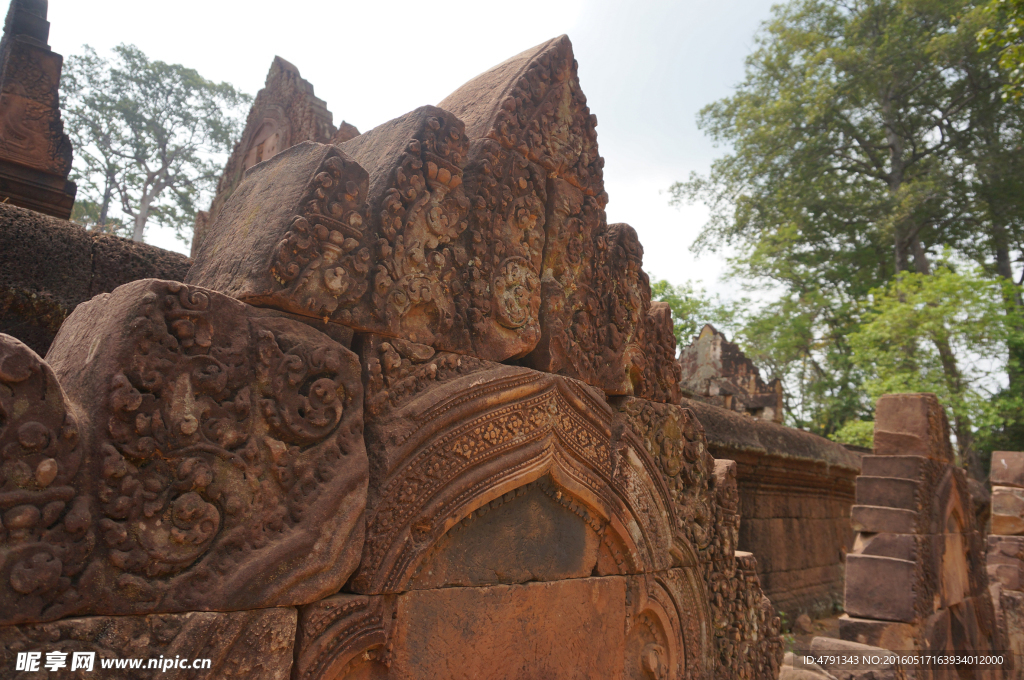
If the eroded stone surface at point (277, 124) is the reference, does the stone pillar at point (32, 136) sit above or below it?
below

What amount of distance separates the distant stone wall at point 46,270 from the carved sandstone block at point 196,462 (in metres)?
0.53

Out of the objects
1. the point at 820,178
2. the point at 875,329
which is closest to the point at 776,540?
the point at 875,329

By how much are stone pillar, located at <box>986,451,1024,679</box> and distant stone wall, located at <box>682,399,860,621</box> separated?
1.54 metres

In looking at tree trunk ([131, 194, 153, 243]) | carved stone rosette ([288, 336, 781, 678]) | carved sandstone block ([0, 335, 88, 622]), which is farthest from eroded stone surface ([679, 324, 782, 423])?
tree trunk ([131, 194, 153, 243])

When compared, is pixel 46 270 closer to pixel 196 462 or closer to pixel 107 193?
pixel 196 462

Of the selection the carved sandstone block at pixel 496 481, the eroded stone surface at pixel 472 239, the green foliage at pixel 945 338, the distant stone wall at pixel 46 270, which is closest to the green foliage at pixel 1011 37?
the green foliage at pixel 945 338

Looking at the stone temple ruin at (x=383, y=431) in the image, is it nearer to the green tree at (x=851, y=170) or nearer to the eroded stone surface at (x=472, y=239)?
the eroded stone surface at (x=472, y=239)

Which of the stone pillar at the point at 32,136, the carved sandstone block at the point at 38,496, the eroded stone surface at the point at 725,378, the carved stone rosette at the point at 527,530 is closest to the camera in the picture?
the carved sandstone block at the point at 38,496

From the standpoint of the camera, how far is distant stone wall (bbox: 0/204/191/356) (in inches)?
74.7

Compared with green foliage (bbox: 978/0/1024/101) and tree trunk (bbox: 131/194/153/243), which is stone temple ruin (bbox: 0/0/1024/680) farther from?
tree trunk (bbox: 131/194/153/243)

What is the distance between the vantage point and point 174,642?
49.4 inches

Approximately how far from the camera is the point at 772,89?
2253 centimetres

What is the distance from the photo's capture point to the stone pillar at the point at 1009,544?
24.1 feet

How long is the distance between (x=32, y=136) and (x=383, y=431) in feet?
9.80
